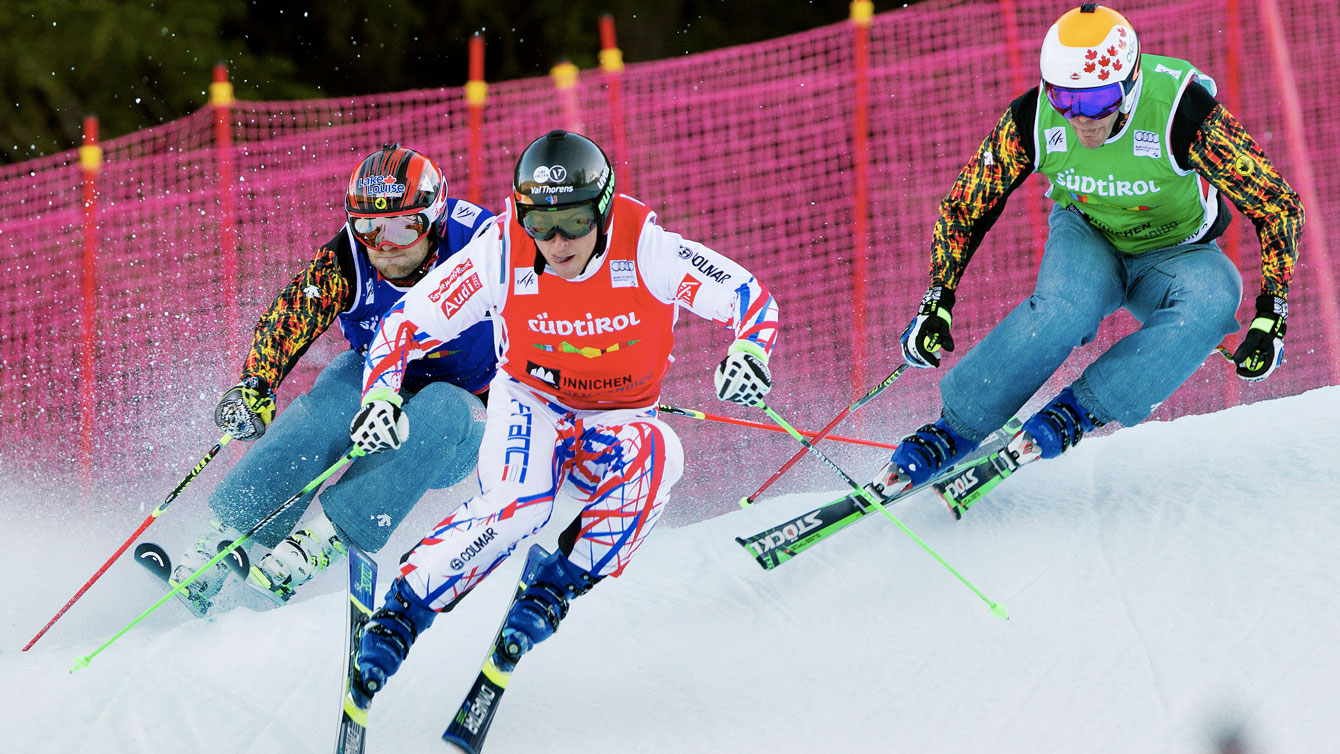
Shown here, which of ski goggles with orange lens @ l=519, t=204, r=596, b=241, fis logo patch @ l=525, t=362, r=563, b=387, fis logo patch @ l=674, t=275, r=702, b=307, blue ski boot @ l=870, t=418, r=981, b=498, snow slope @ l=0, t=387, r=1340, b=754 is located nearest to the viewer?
snow slope @ l=0, t=387, r=1340, b=754

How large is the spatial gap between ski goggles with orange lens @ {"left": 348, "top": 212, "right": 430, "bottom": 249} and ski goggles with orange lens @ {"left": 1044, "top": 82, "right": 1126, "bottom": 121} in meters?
1.84

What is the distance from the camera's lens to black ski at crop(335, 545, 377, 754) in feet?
9.47

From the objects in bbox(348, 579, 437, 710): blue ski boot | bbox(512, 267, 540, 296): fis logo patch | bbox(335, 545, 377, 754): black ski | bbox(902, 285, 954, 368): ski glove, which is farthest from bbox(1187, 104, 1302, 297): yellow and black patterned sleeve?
bbox(335, 545, 377, 754): black ski

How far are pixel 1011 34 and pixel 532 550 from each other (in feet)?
12.1

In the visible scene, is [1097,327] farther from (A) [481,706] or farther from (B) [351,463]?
(B) [351,463]

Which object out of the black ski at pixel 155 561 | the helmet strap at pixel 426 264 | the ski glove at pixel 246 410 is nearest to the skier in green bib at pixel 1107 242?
the helmet strap at pixel 426 264

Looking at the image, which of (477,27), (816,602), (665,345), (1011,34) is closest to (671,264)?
(665,345)

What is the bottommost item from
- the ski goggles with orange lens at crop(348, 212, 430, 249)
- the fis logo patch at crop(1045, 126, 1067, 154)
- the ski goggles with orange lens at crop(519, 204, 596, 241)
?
the ski goggles with orange lens at crop(348, 212, 430, 249)

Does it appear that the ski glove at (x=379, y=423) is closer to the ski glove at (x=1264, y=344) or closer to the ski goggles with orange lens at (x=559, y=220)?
the ski goggles with orange lens at (x=559, y=220)

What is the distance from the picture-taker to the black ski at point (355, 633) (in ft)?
9.47

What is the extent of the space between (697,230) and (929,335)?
2.59 metres

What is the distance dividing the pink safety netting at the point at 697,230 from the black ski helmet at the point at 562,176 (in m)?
2.90

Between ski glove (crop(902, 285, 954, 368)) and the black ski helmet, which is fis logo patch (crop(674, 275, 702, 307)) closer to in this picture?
the black ski helmet

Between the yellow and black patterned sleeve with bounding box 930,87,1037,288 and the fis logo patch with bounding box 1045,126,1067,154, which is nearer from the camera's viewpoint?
the fis logo patch with bounding box 1045,126,1067,154
